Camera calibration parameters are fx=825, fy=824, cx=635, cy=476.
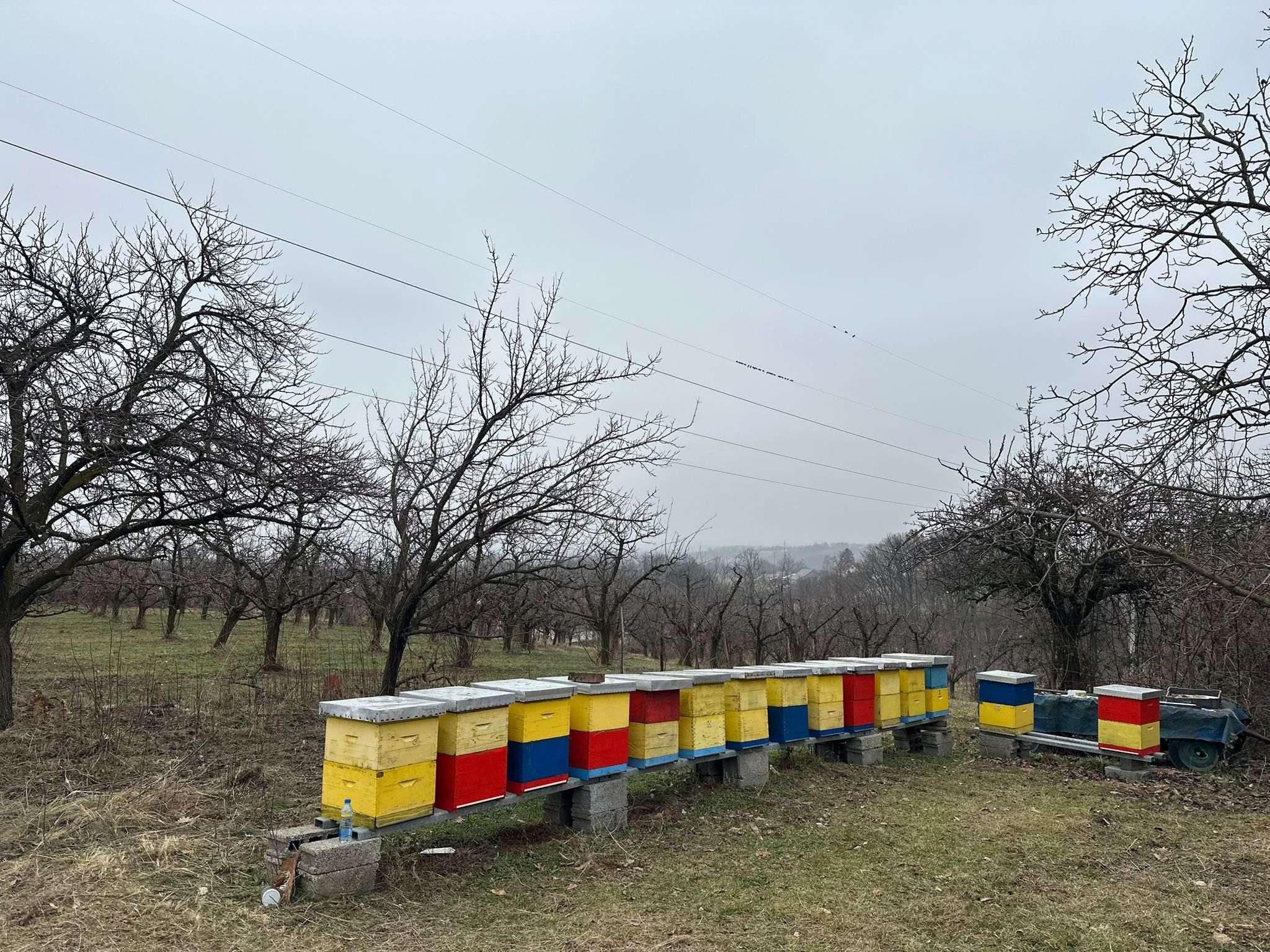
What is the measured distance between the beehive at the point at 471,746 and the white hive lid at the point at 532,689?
103 millimetres

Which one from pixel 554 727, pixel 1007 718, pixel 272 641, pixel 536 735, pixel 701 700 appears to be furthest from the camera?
pixel 272 641

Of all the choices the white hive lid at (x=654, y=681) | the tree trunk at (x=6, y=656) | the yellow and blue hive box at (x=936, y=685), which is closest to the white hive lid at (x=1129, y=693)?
the yellow and blue hive box at (x=936, y=685)

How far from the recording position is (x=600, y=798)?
22.4 feet

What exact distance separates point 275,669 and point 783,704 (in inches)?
487

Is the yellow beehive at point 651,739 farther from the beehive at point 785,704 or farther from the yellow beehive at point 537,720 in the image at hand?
the beehive at point 785,704

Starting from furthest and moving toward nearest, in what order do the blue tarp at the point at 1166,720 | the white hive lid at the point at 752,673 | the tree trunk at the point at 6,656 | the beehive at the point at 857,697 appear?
1. the blue tarp at the point at 1166,720
2. the beehive at the point at 857,697
3. the tree trunk at the point at 6,656
4. the white hive lid at the point at 752,673

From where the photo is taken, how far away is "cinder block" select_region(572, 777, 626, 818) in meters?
6.75

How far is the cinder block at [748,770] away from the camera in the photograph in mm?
8445

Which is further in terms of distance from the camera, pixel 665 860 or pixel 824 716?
pixel 824 716

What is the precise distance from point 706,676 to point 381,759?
11.4 feet

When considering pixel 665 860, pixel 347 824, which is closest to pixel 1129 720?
pixel 665 860

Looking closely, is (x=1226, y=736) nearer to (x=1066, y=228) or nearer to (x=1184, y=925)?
(x=1184, y=925)

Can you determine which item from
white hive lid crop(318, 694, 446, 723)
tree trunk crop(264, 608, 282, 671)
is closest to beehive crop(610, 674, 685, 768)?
white hive lid crop(318, 694, 446, 723)

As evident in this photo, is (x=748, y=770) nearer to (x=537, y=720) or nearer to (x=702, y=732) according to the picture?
(x=702, y=732)
